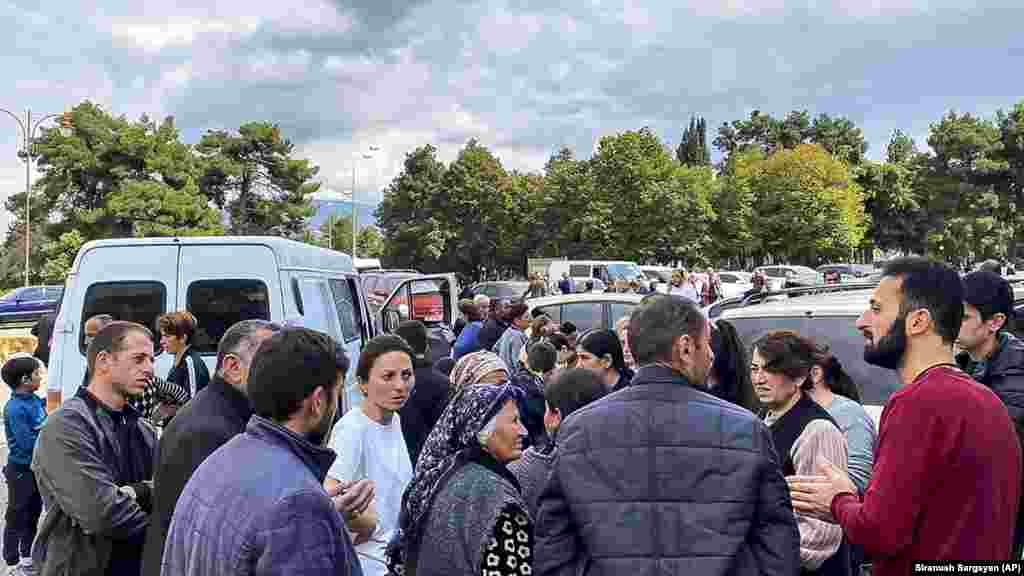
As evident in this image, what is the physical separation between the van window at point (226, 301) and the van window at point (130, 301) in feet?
0.85

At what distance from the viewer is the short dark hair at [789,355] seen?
12.6 feet

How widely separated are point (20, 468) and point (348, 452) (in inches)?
159

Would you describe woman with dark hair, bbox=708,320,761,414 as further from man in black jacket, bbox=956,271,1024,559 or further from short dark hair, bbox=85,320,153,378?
short dark hair, bbox=85,320,153,378

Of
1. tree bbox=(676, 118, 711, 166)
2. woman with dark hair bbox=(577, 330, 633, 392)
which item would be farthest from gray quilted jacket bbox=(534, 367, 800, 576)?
tree bbox=(676, 118, 711, 166)

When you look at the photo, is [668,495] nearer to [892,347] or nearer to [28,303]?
[892,347]

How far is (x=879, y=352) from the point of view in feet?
9.37

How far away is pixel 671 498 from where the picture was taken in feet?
8.54

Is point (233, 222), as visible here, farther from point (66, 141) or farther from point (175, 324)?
point (175, 324)

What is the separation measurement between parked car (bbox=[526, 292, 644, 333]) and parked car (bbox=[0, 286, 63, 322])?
25.8 metres

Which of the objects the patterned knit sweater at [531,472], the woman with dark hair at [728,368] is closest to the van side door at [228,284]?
the woman with dark hair at [728,368]

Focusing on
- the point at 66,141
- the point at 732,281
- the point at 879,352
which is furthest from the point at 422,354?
the point at 66,141

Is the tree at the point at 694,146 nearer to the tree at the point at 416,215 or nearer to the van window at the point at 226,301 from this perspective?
the tree at the point at 416,215

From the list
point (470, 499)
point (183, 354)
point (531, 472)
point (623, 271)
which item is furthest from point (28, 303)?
point (470, 499)

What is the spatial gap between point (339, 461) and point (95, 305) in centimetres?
414
